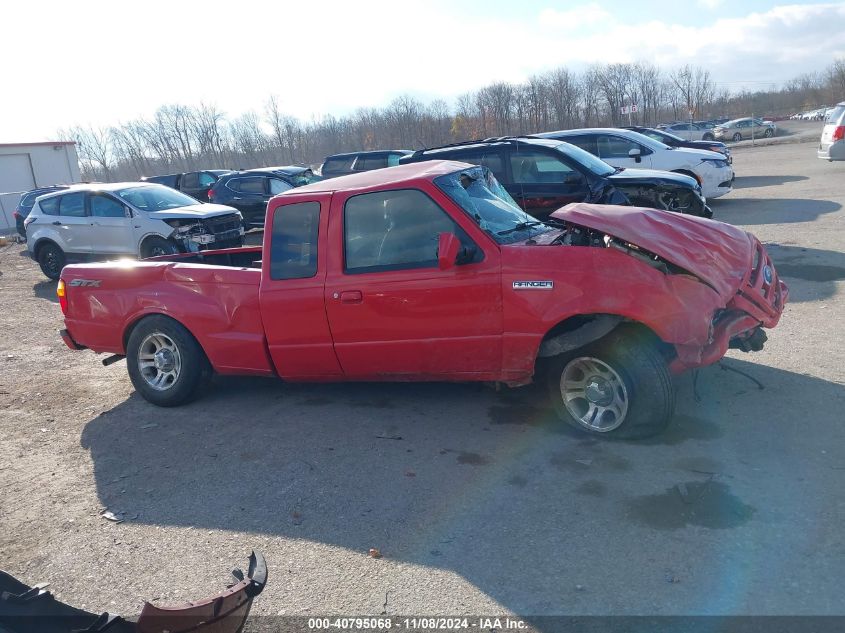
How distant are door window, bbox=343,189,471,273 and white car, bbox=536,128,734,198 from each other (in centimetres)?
1064

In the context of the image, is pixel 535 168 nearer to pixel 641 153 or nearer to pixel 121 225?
pixel 641 153

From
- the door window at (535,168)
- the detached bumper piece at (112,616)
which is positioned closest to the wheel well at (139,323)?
the detached bumper piece at (112,616)

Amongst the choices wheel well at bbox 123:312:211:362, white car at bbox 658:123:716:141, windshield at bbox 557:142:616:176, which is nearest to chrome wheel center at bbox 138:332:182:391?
wheel well at bbox 123:312:211:362

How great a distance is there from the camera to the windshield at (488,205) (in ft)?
17.7

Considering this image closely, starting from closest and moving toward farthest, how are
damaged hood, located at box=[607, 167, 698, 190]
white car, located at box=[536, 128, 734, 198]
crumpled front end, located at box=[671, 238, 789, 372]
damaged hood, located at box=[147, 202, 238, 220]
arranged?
crumpled front end, located at box=[671, 238, 789, 372] → damaged hood, located at box=[607, 167, 698, 190] → damaged hood, located at box=[147, 202, 238, 220] → white car, located at box=[536, 128, 734, 198]

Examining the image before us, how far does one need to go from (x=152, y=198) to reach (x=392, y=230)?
409 inches

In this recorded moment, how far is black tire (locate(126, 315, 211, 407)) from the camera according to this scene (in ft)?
20.6

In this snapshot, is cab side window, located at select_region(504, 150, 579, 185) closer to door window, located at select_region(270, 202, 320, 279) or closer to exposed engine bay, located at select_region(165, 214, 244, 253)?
door window, located at select_region(270, 202, 320, 279)

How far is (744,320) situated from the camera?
16.0ft

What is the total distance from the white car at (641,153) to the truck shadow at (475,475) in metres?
10.2

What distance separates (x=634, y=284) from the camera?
4719mm

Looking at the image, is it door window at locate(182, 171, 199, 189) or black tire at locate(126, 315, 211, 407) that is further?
door window at locate(182, 171, 199, 189)

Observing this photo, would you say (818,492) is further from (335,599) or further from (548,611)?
(335,599)

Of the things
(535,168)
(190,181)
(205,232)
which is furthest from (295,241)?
(190,181)
